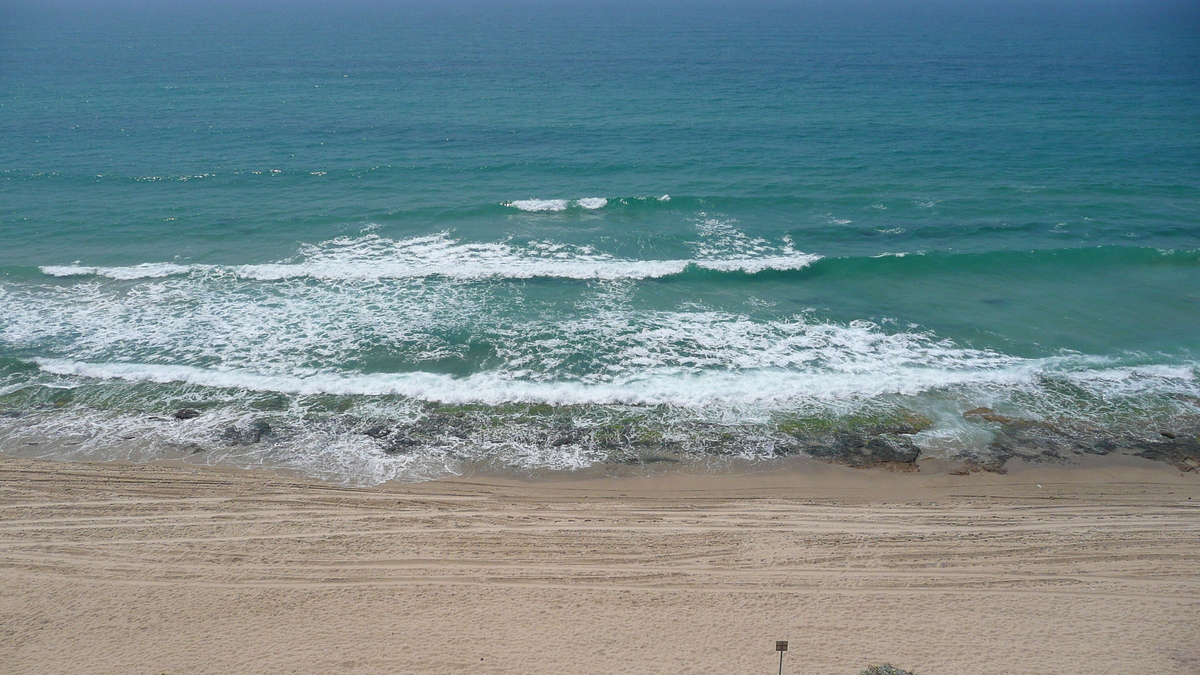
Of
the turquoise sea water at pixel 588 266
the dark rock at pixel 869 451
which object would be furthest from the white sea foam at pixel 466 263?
the dark rock at pixel 869 451

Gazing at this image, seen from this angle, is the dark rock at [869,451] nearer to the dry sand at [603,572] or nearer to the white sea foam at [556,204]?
the dry sand at [603,572]

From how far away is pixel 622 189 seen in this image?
29.6 m

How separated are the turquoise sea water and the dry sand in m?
1.35

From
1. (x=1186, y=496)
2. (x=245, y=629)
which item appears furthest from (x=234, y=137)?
(x=1186, y=496)

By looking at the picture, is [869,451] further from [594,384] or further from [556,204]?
[556,204]

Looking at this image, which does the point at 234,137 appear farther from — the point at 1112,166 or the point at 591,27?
the point at 591,27

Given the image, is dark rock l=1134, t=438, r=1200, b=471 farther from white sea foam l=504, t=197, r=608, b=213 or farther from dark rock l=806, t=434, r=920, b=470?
white sea foam l=504, t=197, r=608, b=213

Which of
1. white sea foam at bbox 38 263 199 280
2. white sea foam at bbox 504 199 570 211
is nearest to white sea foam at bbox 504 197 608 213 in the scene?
white sea foam at bbox 504 199 570 211

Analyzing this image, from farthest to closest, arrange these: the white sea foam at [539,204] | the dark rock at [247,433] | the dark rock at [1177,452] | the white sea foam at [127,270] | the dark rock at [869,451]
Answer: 1. the white sea foam at [539,204]
2. the white sea foam at [127,270]
3. the dark rock at [247,433]
4. the dark rock at [869,451]
5. the dark rock at [1177,452]

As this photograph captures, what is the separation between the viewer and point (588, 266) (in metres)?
23.6

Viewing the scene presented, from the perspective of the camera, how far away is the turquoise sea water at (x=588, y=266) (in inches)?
621

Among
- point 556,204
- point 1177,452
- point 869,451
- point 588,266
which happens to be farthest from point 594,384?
point 556,204

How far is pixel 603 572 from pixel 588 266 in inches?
548

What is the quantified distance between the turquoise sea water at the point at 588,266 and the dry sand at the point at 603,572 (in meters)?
1.35
